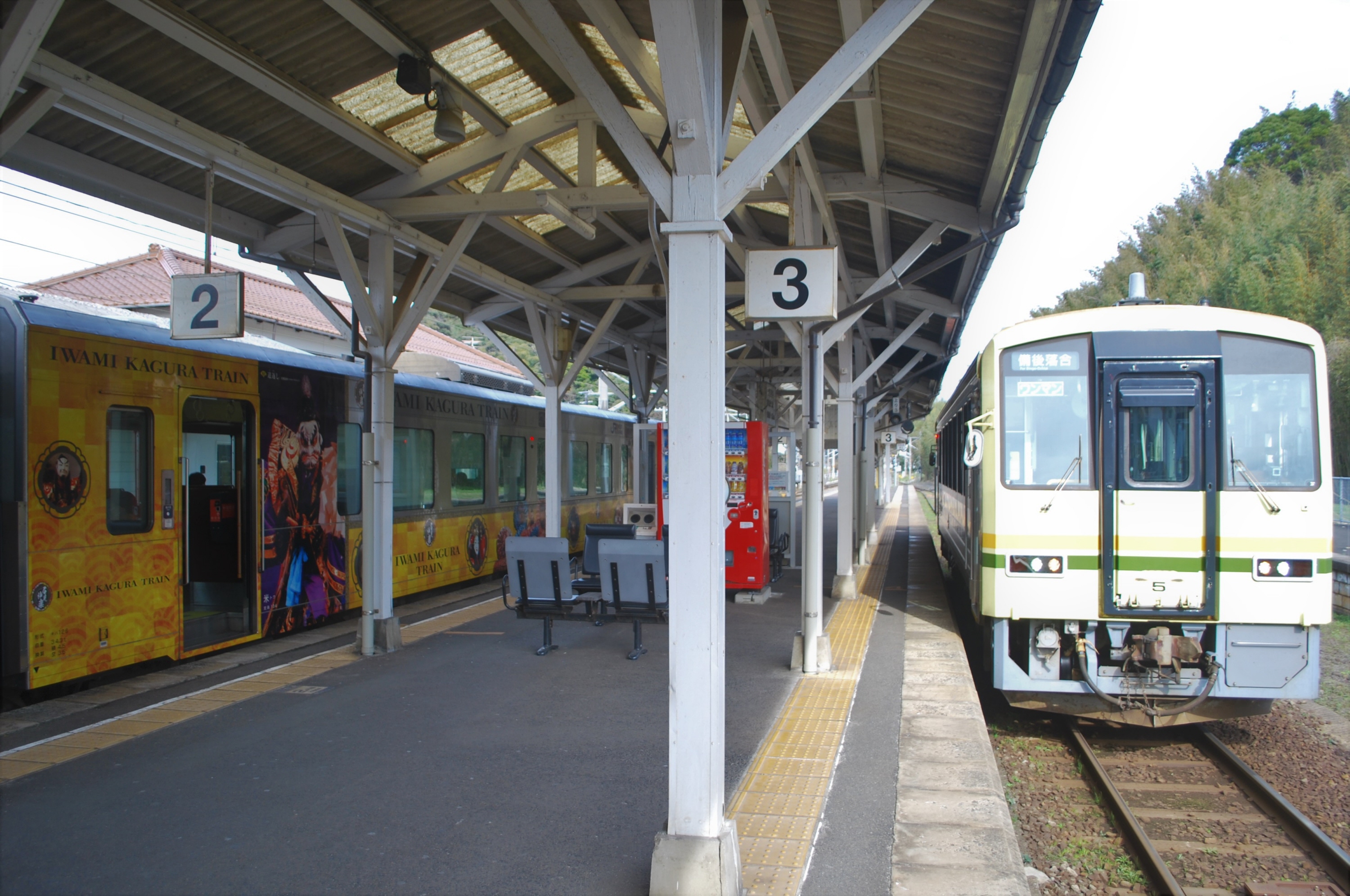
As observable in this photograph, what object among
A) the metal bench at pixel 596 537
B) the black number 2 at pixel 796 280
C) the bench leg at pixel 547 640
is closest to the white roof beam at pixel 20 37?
the black number 2 at pixel 796 280

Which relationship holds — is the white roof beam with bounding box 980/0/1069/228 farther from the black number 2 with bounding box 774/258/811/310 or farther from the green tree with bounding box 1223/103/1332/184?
the green tree with bounding box 1223/103/1332/184

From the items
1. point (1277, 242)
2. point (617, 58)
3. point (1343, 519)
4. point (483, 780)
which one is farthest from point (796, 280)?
point (1277, 242)

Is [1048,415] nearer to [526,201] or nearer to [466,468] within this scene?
[526,201]

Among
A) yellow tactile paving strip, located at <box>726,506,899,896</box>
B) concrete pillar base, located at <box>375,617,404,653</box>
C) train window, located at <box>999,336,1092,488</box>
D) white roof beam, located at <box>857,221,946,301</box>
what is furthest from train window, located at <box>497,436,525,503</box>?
train window, located at <box>999,336,1092,488</box>

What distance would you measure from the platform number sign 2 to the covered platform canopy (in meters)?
0.20

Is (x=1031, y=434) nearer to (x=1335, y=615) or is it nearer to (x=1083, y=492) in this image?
(x=1083, y=492)

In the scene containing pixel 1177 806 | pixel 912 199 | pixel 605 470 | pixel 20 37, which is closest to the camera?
pixel 20 37

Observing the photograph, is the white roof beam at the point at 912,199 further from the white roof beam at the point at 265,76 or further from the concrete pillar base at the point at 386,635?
the concrete pillar base at the point at 386,635

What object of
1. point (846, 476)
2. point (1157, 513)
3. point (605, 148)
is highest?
point (605, 148)

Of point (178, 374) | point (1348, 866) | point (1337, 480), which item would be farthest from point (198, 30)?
point (1337, 480)

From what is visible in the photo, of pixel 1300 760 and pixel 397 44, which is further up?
pixel 397 44

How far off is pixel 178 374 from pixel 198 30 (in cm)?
280

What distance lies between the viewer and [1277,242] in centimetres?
2133

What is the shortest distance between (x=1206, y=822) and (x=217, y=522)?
324 inches
